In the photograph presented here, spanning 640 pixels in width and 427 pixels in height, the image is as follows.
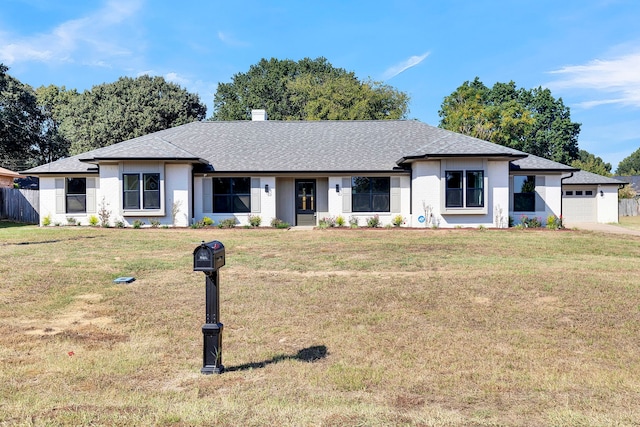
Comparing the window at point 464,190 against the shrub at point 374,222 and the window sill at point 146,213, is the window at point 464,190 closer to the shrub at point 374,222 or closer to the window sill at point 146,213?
the shrub at point 374,222

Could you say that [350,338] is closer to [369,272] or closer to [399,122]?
[369,272]

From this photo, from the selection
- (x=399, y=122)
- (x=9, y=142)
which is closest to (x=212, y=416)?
(x=399, y=122)

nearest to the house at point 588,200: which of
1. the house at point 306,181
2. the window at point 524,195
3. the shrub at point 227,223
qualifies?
the house at point 306,181

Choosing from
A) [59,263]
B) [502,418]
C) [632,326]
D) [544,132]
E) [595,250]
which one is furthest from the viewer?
[544,132]

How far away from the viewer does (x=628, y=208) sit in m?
42.4

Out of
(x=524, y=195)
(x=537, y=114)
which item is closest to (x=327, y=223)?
(x=524, y=195)

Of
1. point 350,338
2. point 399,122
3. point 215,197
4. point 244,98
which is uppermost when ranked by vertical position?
point 244,98

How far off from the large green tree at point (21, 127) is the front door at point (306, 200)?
88.8ft

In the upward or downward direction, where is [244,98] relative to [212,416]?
upward

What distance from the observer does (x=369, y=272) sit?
10.2 meters

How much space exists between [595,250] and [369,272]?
8.13 metres

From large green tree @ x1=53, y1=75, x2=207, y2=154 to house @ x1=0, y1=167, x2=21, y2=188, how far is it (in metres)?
8.22

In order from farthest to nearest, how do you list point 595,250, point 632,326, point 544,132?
point 544,132 → point 595,250 → point 632,326

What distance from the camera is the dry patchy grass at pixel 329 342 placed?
3.79 meters
